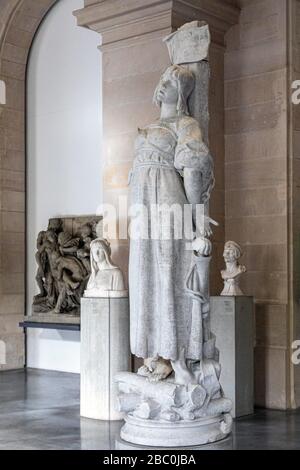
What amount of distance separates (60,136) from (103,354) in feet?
16.8

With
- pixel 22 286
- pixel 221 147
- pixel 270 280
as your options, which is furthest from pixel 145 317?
pixel 22 286

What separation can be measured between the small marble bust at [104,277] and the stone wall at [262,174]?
1.89 m

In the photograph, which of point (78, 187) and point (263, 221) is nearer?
point (263, 221)

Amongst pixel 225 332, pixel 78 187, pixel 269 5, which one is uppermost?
pixel 269 5

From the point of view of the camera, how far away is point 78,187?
1178cm

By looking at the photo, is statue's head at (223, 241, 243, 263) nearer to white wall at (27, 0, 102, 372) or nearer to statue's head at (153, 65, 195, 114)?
statue's head at (153, 65, 195, 114)

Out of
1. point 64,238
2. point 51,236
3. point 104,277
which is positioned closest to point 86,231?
point 64,238

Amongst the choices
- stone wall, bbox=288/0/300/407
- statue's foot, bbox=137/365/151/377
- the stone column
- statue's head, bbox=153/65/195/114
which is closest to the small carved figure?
the stone column

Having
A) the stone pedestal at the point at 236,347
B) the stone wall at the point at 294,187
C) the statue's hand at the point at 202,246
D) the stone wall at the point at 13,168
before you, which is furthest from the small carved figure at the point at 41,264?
the statue's hand at the point at 202,246

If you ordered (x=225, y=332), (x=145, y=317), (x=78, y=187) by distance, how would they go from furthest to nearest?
(x=78, y=187) < (x=225, y=332) < (x=145, y=317)

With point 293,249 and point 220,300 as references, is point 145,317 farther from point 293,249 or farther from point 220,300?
point 293,249

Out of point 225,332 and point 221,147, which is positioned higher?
point 221,147

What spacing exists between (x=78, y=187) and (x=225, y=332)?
14.5 feet
